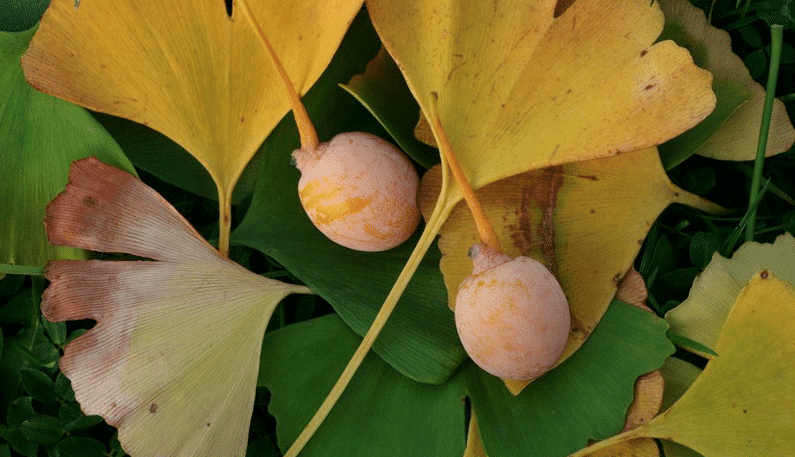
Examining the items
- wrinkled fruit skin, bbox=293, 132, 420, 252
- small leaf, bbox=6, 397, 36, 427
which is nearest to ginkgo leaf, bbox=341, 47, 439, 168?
wrinkled fruit skin, bbox=293, 132, 420, 252

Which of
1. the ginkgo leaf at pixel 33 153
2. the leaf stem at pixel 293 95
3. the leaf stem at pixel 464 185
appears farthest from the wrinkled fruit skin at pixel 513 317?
the ginkgo leaf at pixel 33 153

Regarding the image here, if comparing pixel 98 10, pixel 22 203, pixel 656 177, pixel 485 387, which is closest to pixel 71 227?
pixel 22 203

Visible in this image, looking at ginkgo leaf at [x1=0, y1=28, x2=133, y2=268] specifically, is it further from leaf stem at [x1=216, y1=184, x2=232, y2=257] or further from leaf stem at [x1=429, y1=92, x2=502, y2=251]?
leaf stem at [x1=429, y1=92, x2=502, y2=251]

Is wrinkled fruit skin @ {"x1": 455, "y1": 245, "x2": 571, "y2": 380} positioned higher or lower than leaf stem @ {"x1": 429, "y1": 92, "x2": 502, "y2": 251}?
lower

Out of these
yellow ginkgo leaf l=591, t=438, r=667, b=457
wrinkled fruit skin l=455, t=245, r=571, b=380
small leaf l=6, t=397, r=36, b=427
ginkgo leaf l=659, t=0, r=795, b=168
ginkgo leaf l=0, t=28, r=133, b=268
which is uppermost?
ginkgo leaf l=0, t=28, r=133, b=268

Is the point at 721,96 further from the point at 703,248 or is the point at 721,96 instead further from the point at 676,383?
the point at 676,383

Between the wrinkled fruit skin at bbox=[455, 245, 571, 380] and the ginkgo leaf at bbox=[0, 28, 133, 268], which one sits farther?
the ginkgo leaf at bbox=[0, 28, 133, 268]
